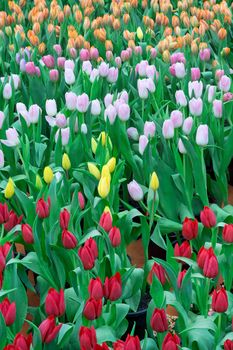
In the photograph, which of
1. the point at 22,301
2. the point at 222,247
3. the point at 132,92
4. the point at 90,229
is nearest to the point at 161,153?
the point at 132,92

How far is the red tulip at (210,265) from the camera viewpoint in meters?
1.74

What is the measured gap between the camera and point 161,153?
286 centimetres

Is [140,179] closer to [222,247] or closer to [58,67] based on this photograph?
[222,247]

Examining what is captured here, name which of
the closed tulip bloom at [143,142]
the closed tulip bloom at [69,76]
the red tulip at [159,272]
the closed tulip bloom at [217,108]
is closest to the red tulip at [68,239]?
the red tulip at [159,272]

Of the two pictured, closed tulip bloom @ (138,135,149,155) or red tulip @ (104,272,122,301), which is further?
closed tulip bloom @ (138,135,149,155)

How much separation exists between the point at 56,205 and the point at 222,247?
521 mm

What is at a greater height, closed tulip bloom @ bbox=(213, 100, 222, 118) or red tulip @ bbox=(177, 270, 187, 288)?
red tulip @ bbox=(177, 270, 187, 288)

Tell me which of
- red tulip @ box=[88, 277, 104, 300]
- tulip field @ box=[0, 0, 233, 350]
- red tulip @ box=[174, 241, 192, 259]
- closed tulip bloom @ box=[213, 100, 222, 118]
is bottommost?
tulip field @ box=[0, 0, 233, 350]

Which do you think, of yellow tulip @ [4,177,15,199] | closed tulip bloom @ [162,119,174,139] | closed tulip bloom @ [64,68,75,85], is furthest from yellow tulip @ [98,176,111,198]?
closed tulip bloom @ [64,68,75,85]

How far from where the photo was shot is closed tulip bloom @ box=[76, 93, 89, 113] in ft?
8.82

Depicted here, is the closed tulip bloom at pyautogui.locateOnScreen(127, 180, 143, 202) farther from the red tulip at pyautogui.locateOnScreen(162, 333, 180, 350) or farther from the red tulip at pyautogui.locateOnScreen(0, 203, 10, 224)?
the red tulip at pyautogui.locateOnScreen(162, 333, 180, 350)

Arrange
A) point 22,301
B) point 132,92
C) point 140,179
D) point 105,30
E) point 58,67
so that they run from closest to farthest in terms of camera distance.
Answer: point 22,301 < point 140,179 < point 132,92 < point 58,67 < point 105,30

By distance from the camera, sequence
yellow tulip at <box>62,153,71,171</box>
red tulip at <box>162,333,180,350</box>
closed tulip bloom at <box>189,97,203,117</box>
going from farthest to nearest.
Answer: closed tulip bloom at <box>189,97,203,117</box>
yellow tulip at <box>62,153,71,171</box>
red tulip at <box>162,333,180,350</box>

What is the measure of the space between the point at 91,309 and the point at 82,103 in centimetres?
120
